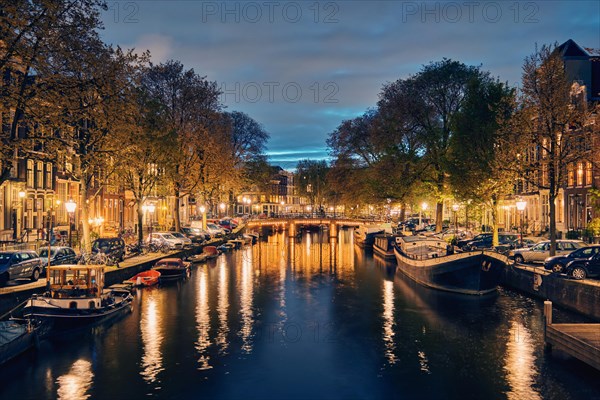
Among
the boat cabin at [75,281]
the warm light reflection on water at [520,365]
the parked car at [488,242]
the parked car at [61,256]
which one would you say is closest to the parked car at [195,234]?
the parked car at [61,256]

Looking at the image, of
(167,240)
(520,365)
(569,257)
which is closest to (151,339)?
(520,365)

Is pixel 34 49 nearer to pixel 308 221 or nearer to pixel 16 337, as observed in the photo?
pixel 16 337

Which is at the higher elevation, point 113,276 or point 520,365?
point 113,276

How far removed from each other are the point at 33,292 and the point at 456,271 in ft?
97.9

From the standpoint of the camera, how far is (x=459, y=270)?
4219 centimetres

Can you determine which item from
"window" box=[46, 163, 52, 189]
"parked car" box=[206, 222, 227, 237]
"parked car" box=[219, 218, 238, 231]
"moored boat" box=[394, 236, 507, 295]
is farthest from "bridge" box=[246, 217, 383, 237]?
"moored boat" box=[394, 236, 507, 295]

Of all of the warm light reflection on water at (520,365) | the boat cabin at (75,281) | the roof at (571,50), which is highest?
the roof at (571,50)

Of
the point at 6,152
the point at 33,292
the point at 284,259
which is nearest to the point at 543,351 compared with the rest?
the point at 33,292

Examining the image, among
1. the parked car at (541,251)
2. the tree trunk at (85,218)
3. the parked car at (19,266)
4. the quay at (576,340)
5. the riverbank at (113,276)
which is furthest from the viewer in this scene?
the parked car at (541,251)

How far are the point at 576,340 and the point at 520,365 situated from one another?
2917 mm

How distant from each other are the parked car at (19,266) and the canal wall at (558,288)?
109 feet

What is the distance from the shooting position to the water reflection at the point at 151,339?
23906 millimetres

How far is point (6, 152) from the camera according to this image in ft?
96.0

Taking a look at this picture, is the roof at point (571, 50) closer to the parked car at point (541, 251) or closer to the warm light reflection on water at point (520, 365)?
the parked car at point (541, 251)
